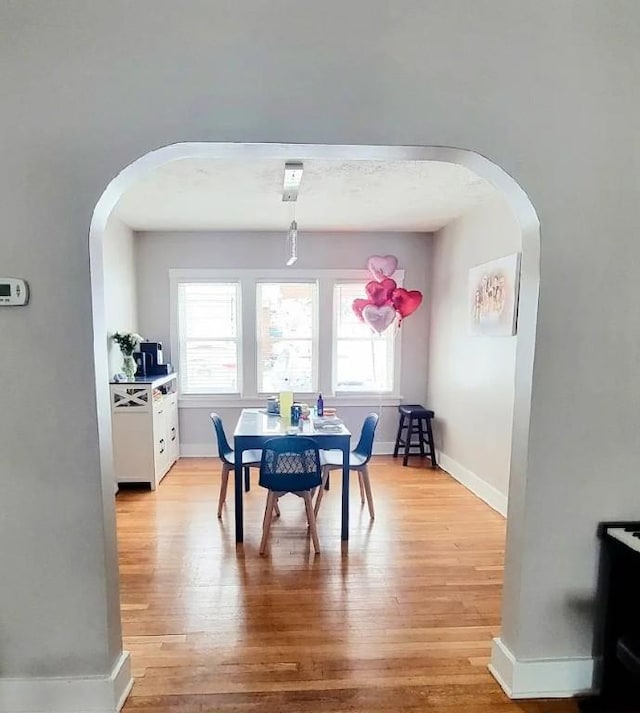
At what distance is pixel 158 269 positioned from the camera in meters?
5.03

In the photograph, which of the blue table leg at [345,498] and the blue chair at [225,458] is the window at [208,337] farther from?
the blue table leg at [345,498]

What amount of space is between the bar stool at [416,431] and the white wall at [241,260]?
12.1 inches

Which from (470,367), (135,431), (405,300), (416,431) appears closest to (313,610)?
(135,431)

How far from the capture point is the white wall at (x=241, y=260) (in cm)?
503

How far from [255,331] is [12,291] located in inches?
142

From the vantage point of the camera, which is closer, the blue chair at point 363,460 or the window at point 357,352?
the blue chair at point 363,460

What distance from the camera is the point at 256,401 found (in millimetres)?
5215

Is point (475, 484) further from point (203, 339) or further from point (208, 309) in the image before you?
point (208, 309)

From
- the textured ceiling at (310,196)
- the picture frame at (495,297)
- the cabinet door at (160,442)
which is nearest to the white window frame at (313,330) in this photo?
the textured ceiling at (310,196)

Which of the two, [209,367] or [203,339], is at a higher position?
[203,339]

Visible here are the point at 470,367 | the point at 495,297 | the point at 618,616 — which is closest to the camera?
the point at 618,616

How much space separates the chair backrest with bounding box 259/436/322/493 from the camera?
110 inches

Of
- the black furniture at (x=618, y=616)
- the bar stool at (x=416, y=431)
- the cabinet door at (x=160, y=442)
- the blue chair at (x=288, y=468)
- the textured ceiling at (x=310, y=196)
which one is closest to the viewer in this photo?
the black furniture at (x=618, y=616)

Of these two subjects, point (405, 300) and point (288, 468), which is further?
point (405, 300)
